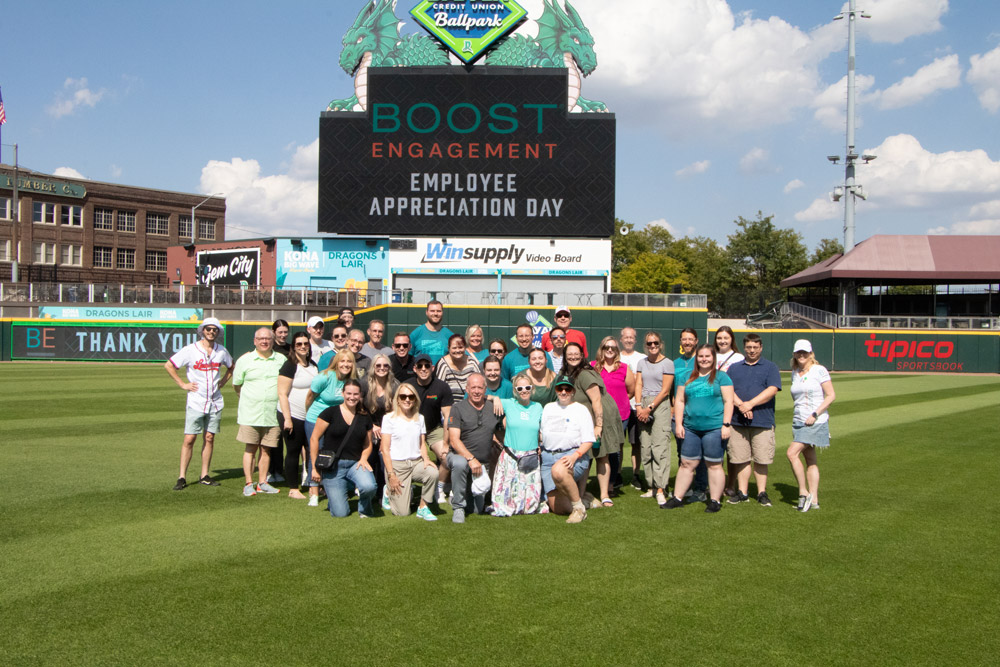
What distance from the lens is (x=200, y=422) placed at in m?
8.87

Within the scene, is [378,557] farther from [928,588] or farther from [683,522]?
[928,588]

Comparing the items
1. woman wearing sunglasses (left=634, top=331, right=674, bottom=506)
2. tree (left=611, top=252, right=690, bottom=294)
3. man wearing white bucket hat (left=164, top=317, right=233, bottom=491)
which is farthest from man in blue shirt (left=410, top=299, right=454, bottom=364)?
tree (left=611, top=252, right=690, bottom=294)

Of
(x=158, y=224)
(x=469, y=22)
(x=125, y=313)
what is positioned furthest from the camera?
(x=158, y=224)

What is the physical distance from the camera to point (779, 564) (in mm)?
6324

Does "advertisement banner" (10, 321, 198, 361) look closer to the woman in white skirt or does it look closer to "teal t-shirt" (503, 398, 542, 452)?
"teal t-shirt" (503, 398, 542, 452)

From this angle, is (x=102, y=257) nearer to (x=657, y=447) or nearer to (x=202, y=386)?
(x=202, y=386)

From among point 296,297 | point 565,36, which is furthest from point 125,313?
point 565,36

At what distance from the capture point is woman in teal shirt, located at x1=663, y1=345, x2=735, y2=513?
813 cm

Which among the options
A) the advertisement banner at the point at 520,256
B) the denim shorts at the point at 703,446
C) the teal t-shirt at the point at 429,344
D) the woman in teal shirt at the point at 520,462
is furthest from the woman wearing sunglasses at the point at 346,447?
the advertisement banner at the point at 520,256

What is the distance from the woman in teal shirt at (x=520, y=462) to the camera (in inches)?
310

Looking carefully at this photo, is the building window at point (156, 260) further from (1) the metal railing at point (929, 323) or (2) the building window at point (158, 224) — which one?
(1) the metal railing at point (929, 323)

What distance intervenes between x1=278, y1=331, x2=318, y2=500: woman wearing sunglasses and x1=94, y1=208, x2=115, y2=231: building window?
2393 inches

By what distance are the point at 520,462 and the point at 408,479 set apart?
3.53ft

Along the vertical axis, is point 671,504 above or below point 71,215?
below
